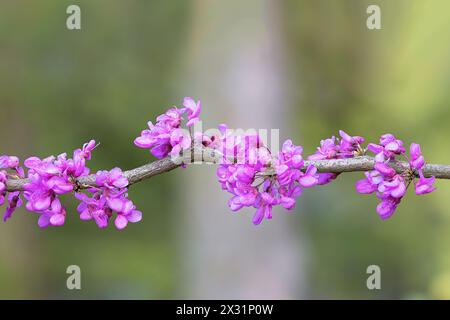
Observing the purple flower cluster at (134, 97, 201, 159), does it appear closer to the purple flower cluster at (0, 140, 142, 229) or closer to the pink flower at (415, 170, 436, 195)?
the purple flower cluster at (0, 140, 142, 229)

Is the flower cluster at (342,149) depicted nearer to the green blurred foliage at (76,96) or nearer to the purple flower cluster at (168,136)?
the purple flower cluster at (168,136)

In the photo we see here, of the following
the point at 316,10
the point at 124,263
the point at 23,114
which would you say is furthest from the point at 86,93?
the point at 316,10

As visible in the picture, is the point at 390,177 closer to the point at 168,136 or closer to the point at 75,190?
the point at 168,136

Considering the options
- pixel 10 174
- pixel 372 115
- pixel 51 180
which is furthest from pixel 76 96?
pixel 51 180

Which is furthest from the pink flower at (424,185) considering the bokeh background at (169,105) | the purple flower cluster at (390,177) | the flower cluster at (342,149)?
the bokeh background at (169,105)

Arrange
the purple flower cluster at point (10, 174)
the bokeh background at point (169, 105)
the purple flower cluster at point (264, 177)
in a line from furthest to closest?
the bokeh background at point (169, 105) → the purple flower cluster at point (10, 174) → the purple flower cluster at point (264, 177)

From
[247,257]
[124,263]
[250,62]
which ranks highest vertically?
[250,62]

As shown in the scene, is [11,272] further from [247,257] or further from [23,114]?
[247,257]
